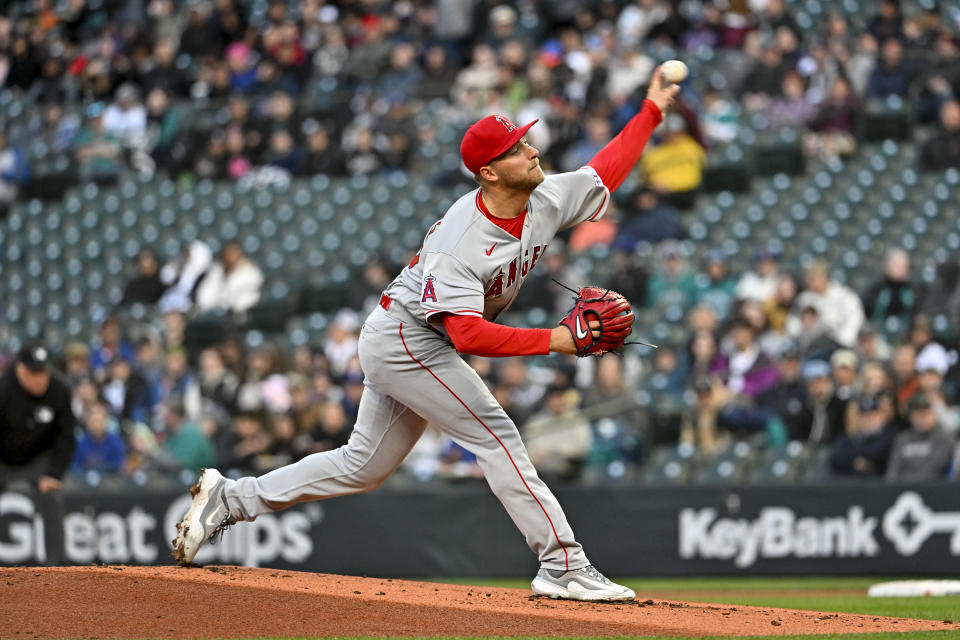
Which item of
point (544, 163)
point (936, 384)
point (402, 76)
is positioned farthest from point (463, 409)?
point (402, 76)

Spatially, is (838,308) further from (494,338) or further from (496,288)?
(494,338)

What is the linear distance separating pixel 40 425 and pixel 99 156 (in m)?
9.01

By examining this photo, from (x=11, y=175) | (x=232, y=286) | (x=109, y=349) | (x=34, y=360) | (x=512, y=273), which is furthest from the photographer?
(x=11, y=175)

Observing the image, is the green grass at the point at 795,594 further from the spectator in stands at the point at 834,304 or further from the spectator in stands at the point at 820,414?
the spectator in stands at the point at 834,304

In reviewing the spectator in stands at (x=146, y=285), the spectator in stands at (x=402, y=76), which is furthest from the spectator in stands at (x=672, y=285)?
the spectator in stands at (x=146, y=285)

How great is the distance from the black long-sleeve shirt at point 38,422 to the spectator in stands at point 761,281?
19.3 feet

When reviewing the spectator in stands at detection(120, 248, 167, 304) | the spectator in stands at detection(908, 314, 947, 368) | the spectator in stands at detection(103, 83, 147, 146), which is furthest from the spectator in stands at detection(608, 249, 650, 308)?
the spectator in stands at detection(103, 83, 147, 146)

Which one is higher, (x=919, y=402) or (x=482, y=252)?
(x=482, y=252)

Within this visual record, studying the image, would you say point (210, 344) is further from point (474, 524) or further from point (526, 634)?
point (526, 634)

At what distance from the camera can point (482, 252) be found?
5.49 meters

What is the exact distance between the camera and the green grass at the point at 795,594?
24.5 ft

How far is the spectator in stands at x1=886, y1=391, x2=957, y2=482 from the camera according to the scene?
10.1 metres

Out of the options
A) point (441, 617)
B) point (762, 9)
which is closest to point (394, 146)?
point (762, 9)

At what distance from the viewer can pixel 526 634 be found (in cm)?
545
